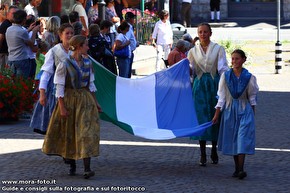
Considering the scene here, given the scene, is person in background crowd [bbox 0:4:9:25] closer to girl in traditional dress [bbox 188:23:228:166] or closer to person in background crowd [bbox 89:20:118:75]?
person in background crowd [bbox 89:20:118:75]

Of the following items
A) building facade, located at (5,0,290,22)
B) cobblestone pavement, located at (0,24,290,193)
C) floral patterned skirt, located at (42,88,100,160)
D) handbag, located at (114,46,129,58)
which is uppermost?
building facade, located at (5,0,290,22)

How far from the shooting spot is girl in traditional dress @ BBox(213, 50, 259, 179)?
10.5 meters

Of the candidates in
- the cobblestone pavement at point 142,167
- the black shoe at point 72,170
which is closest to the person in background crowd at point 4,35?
the cobblestone pavement at point 142,167

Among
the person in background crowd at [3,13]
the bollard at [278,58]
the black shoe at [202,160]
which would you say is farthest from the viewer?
the bollard at [278,58]

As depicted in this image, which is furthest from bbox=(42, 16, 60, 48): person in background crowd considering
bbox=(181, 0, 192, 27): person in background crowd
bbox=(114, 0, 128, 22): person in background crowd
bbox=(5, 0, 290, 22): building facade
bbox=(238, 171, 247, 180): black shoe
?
bbox=(5, 0, 290, 22): building facade

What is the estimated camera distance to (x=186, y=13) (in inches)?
1821

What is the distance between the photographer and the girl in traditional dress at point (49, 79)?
35.4 ft

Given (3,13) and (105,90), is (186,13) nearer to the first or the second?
(3,13)

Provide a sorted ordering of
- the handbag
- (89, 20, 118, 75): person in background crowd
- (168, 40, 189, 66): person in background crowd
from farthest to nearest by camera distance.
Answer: the handbag → (89, 20, 118, 75): person in background crowd → (168, 40, 189, 66): person in background crowd

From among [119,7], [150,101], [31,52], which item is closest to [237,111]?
[150,101]

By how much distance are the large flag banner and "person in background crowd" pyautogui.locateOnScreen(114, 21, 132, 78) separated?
23.1ft

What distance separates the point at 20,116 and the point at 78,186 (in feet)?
20.8

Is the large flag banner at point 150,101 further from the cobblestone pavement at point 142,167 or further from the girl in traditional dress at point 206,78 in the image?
the cobblestone pavement at point 142,167

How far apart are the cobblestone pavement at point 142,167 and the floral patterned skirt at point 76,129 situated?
32 centimetres
